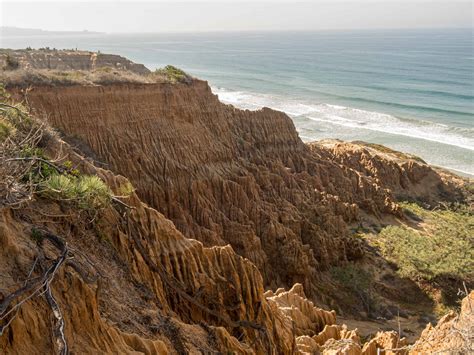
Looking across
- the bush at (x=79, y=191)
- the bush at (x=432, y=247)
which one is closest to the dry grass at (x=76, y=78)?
the bush at (x=79, y=191)

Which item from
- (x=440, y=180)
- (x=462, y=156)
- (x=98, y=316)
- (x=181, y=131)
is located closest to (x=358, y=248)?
(x=181, y=131)

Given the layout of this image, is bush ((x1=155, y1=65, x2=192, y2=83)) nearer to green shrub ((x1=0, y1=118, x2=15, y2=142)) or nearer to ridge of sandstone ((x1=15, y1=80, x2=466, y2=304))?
ridge of sandstone ((x1=15, y1=80, x2=466, y2=304))

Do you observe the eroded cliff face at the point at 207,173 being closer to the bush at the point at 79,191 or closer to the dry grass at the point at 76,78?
the dry grass at the point at 76,78

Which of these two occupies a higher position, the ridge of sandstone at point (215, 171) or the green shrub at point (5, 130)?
the green shrub at point (5, 130)

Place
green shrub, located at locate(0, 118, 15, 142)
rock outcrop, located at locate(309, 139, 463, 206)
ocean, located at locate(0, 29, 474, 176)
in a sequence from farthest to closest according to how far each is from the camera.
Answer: ocean, located at locate(0, 29, 474, 176) < rock outcrop, located at locate(309, 139, 463, 206) < green shrub, located at locate(0, 118, 15, 142)

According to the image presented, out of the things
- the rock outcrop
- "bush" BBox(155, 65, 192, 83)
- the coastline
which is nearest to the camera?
"bush" BBox(155, 65, 192, 83)

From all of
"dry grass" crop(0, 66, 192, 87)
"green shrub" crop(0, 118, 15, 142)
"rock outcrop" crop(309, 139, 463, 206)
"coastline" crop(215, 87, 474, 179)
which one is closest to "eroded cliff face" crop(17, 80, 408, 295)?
"dry grass" crop(0, 66, 192, 87)

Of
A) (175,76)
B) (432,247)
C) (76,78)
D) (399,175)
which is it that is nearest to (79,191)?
(76,78)
